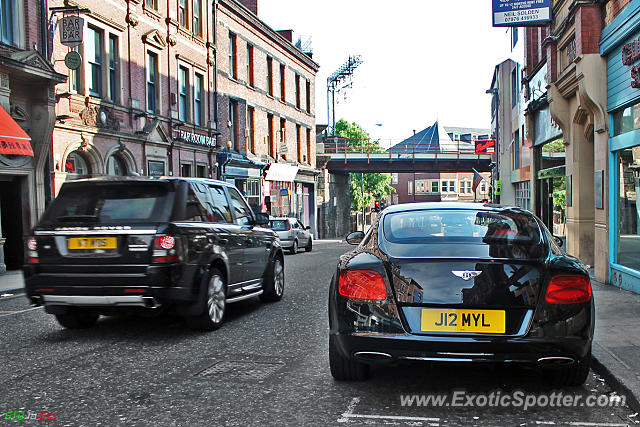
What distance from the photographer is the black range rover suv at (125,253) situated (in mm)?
6395

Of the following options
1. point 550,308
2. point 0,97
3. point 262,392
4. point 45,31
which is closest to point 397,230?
point 550,308

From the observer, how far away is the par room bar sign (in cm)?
1430

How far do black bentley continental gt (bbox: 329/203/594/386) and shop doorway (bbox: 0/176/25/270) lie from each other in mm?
13688

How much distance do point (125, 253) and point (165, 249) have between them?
1.33ft

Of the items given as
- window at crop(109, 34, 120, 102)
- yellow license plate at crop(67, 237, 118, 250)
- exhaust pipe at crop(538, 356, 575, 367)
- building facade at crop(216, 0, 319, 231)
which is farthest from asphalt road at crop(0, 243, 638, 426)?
building facade at crop(216, 0, 319, 231)

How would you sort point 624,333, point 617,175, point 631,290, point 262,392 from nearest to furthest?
point 262,392 → point 624,333 → point 631,290 → point 617,175

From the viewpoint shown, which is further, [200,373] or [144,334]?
[144,334]

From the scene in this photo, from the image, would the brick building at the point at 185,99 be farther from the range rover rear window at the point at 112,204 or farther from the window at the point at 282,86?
the range rover rear window at the point at 112,204

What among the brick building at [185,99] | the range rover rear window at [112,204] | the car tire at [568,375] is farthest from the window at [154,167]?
the car tire at [568,375]

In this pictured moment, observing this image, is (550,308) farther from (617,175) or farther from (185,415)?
(617,175)

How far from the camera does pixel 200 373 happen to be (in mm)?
5301

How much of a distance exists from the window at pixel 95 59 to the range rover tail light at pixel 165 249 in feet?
46.0

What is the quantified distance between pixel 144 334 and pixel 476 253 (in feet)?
13.8

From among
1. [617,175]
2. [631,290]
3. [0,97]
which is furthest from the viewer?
[0,97]
